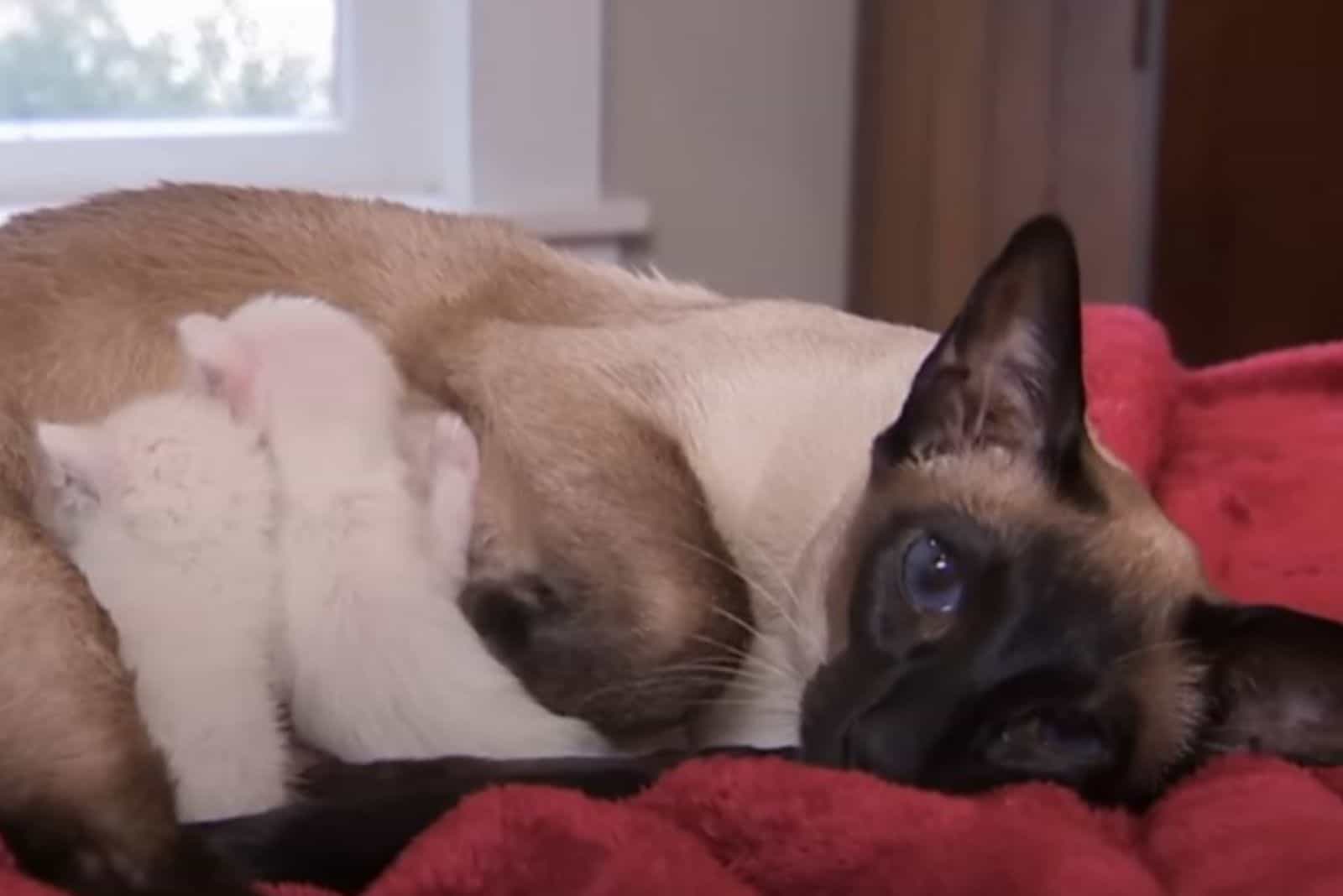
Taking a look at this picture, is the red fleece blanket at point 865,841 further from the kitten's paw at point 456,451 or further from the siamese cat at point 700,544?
the kitten's paw at point 456,451

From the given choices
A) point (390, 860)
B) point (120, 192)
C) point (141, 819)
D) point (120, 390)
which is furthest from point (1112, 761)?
point (120, 192)

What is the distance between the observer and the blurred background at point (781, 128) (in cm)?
225

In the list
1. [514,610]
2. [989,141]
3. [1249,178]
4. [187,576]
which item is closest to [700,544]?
[514,610]

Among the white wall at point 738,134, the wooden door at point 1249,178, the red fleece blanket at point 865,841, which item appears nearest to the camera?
the red fleece blanket at point 865,841

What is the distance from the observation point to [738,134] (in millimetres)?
2748

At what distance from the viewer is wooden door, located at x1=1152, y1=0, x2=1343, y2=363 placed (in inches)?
86.5

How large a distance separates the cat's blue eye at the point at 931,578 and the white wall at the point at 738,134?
146 centimetres

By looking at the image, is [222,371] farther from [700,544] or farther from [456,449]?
[700,544]

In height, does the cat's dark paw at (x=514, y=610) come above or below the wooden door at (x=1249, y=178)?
below

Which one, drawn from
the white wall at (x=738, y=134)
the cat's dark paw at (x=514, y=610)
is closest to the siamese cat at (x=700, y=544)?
the cat's dark paw at (x=514, y=610)

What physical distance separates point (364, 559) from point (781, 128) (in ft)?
5.40

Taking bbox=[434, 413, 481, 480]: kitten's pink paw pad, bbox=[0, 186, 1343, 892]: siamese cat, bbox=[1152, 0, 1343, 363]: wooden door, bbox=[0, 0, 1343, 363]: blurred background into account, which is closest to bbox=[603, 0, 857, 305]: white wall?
bbox=[0, 0, 1343, 363]: blurred background

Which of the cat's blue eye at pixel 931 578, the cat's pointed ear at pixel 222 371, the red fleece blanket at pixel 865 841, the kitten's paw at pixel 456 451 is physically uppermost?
the cat's pointed ear at pixel 222 371

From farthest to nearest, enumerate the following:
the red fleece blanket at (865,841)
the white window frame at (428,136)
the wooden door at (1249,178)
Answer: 1. the white window frame at (428,136)
2. the wooden door at (1249,178)
3. the red fleece blanket at (865,841)
